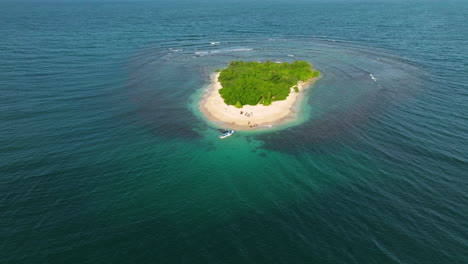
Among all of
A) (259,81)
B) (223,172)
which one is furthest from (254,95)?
(223,172)

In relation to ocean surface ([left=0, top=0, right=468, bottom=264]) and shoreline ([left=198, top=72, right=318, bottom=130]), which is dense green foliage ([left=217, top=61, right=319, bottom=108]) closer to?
shoreline ([left=198, top=72, right=318, bottom=130])

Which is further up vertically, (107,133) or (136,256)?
(107,133)

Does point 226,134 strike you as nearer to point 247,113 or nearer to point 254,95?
point 247,113

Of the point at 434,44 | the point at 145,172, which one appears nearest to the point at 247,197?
the point at 145,172

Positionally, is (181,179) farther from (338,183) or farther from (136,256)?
(338,183)

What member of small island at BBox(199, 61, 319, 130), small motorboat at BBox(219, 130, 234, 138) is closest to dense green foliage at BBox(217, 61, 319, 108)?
small island at BBox(199, 61, 319, 130)

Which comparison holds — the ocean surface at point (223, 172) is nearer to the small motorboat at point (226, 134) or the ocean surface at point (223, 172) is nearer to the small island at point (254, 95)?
the small motorboat at point (226, 134)

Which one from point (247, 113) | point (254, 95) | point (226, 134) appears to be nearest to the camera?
point (226, 134)
